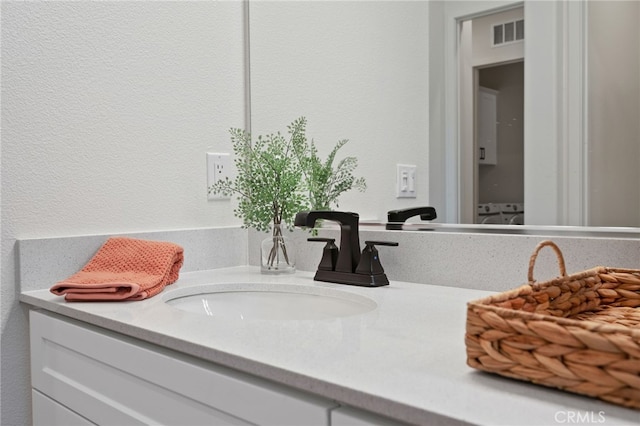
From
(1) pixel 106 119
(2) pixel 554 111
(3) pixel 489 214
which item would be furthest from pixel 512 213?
(1) pixel 106 119

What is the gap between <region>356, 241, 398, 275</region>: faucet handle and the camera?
4.02ft

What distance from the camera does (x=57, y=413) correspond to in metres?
1.13

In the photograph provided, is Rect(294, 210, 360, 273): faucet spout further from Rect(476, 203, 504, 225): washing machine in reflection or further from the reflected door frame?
the reflected door frame

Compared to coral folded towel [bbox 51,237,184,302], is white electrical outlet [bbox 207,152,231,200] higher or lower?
higher

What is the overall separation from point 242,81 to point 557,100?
0.94m

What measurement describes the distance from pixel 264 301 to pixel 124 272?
1.04 ft

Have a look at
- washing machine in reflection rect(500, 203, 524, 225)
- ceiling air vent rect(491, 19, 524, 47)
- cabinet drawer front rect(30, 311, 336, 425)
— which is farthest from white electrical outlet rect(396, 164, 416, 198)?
cabinet drawer front rect(30, 311, 336, 425)

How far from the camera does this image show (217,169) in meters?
1.60

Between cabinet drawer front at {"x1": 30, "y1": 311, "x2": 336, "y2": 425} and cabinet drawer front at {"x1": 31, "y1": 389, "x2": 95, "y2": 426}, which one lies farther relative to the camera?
cabinet drawer front at {"x1": 31, "y1": 389, "x2": 95, "y2": 426}

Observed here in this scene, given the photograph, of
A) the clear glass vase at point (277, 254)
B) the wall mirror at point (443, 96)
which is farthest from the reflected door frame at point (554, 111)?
the clear glass vase at point (277, 254)

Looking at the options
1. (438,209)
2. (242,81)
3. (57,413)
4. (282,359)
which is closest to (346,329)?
(282,359)

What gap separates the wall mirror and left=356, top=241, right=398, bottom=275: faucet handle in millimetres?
162

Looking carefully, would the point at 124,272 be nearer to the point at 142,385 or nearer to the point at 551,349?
the point at 142,385

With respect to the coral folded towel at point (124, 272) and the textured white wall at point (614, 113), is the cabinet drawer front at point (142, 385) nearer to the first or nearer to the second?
the coral folded towel at point (124, 272)
